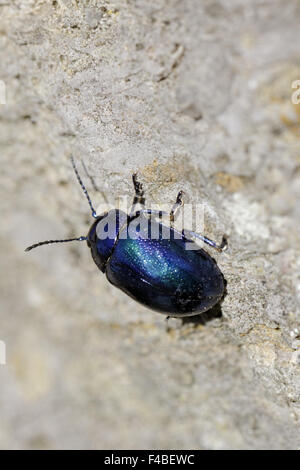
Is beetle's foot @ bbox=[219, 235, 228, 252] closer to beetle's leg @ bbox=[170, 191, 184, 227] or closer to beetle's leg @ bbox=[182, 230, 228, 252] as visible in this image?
beetle's leg @ bbox=[182, 230, 228, 252]

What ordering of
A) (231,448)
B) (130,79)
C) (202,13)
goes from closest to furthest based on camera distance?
(202,13)
(130,79)
(231,448)

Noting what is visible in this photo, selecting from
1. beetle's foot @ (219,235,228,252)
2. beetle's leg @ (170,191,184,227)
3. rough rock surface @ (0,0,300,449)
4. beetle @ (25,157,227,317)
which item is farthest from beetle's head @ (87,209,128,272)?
beetle's foot @ (219,235,228,252)

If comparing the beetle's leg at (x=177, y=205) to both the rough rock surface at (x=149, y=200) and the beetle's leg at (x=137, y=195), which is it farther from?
the beetle's leg at (x=137, y=195)

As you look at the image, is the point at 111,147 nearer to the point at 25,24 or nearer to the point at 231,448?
the point at 25,24

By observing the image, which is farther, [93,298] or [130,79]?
[93,298]

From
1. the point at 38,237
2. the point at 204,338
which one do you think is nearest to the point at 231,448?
the point at 204,338

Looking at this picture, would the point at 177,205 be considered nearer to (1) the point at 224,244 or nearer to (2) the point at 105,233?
(1) the point at 224,244
